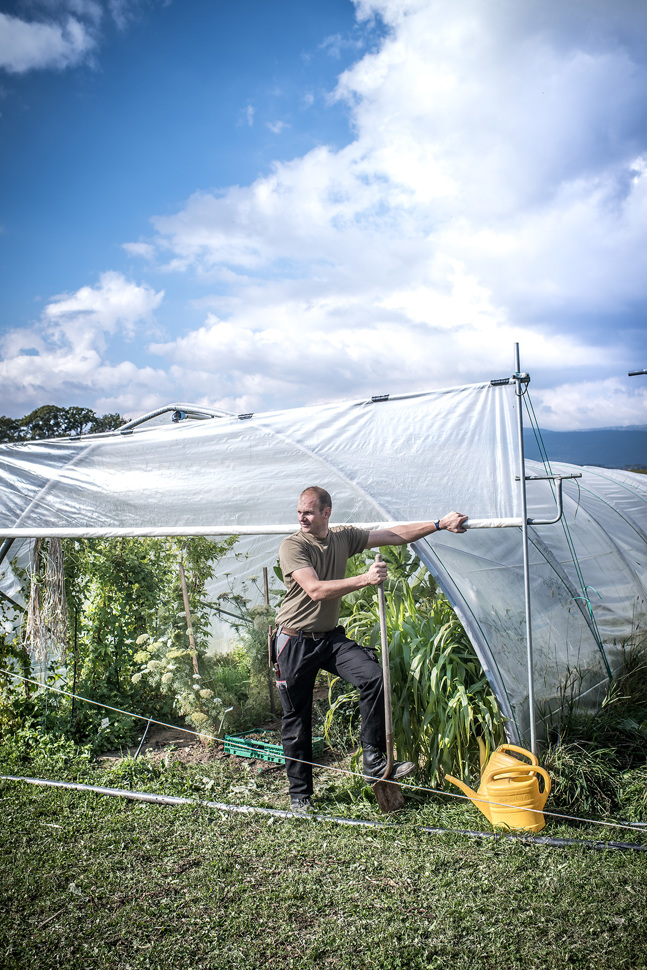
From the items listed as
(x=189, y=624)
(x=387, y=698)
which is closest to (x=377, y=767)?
(x=387, y=698)

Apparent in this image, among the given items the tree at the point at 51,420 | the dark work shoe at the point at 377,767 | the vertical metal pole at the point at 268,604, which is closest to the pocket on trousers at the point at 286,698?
the dark work shoe at the point at 377,767

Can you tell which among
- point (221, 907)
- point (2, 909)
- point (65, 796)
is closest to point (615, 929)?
point (221, 907)

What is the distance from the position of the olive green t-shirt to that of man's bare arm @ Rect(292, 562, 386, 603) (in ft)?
0.22

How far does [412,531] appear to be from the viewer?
3898mm

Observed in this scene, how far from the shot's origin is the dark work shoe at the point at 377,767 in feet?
12.5

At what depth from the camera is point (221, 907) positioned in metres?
3.03

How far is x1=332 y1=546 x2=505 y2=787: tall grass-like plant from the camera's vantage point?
4.03 meters

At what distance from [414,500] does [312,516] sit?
0.63m

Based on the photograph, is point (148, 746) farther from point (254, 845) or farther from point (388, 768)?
point (388, 768)

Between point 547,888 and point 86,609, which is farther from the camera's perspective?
point 86,609

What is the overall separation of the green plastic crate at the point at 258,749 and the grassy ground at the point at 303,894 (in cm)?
77

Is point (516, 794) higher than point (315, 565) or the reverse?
the reverse

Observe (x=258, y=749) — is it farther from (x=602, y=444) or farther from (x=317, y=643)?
(x=602, y=444)

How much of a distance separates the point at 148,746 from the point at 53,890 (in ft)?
6.45
